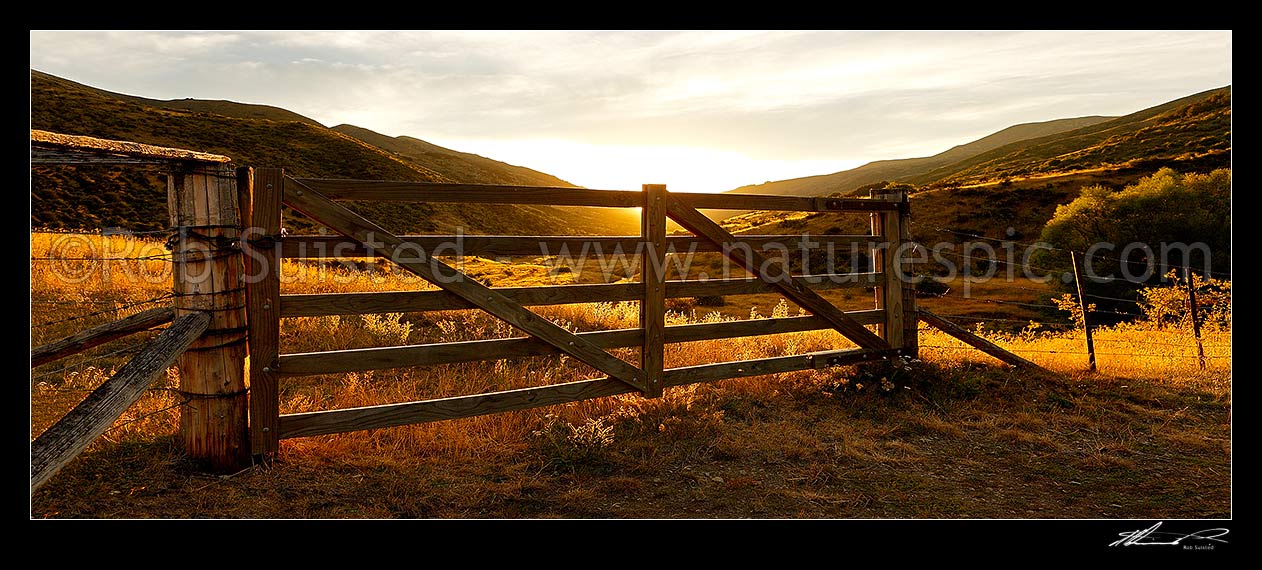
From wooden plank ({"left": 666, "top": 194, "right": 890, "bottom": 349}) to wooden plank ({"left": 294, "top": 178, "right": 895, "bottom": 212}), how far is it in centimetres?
14

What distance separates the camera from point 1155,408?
23.4ft

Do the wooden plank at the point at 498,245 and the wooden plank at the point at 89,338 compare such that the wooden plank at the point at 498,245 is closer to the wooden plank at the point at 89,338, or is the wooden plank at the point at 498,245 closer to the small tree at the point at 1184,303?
the wooden plank at the point at 89,338

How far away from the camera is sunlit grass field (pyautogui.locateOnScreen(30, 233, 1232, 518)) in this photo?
4582mm

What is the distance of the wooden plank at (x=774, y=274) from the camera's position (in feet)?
20.4

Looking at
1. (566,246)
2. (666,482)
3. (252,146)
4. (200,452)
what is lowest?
(666,482)

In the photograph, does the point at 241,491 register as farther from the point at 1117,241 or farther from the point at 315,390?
the point at 1117,241

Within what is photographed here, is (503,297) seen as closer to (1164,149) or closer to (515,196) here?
(515,196)

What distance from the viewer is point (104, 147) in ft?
11.7

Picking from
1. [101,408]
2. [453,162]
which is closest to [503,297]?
[101,408]

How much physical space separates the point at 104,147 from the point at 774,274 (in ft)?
17.5

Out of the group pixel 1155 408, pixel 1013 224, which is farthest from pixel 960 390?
pixel 1013 224

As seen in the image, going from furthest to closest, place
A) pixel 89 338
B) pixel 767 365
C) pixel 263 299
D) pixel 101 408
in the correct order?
1. pixel 767 365
2. pixel 263 299
3. pixel 89 338
4. pixel 101 408

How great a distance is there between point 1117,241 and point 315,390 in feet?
124
